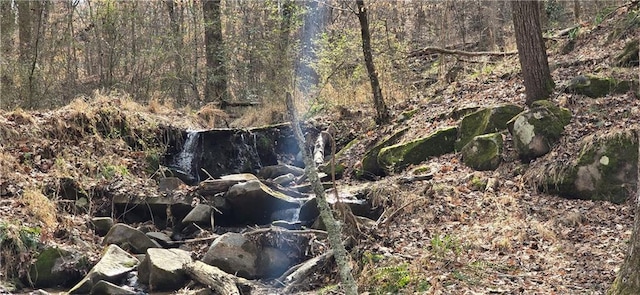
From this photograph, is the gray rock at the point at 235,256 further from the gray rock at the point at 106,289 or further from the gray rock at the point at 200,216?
the gray rock at the point at 200,216

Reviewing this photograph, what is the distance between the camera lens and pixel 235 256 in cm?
696

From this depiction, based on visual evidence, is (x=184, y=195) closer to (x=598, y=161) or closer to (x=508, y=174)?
(x=508, y=174)

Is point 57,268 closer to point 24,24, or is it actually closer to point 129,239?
point 129,239

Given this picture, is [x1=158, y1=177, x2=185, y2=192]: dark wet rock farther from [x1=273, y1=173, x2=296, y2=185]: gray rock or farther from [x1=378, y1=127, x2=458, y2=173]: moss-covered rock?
[x1=378, y1=127, x2=458, y2=173]: moss-covered rock

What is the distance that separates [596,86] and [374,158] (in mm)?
4028

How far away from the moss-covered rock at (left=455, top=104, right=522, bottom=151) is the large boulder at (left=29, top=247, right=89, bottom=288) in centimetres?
624

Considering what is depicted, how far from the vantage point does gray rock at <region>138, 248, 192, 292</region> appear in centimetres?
655

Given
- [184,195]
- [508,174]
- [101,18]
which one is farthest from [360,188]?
[101,18]

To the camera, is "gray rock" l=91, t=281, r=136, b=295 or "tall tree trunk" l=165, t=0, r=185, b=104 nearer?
"gray rock" l=91, t=281, r=136, b=295

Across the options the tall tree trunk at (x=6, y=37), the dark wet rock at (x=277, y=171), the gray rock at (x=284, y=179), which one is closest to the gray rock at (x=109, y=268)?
the gray rock at (x=284, y=179)

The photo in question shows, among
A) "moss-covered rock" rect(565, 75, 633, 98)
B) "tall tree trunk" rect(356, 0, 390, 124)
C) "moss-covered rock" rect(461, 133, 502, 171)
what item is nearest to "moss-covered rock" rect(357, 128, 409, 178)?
"tall tree trunk" rect(356, 0, 390, 124)

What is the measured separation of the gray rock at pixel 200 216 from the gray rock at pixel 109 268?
157 cm

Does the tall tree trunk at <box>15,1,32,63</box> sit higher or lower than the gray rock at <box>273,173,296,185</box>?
higher

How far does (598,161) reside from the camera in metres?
6.85
